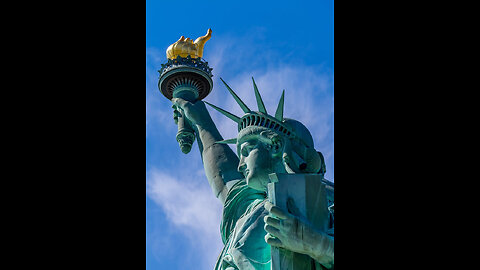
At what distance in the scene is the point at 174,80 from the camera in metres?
11.4

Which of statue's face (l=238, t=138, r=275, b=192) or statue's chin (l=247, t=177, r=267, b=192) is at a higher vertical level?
statue's face (l=238, t=138, r=275, b=192)

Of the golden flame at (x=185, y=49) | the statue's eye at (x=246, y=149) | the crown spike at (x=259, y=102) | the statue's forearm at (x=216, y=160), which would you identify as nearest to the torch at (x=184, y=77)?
the golden flame at (x=185, y=49)

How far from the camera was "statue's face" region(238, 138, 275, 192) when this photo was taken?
6984 mm

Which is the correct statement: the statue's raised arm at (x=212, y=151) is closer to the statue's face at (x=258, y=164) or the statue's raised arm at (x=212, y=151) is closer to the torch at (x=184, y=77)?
the torch at (x=184, y=77)

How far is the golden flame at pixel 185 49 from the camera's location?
11.6 metres

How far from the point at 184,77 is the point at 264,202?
4.80 metres

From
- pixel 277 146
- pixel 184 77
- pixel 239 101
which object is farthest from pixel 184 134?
pixel 277 146

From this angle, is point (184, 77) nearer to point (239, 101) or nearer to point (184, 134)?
point (184, 134)

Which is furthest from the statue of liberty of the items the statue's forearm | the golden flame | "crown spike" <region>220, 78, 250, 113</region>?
the golden flame

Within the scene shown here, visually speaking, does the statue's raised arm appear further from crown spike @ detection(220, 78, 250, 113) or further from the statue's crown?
the statue's crown

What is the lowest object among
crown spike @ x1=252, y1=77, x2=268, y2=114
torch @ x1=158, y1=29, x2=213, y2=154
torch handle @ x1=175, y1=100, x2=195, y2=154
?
crown spike @ x1=252, y1=77, x2=268, y2=114
